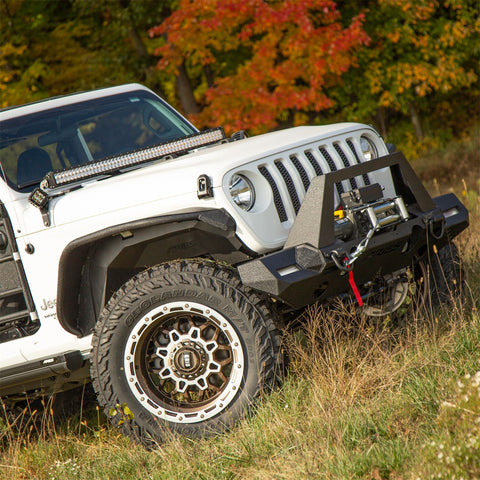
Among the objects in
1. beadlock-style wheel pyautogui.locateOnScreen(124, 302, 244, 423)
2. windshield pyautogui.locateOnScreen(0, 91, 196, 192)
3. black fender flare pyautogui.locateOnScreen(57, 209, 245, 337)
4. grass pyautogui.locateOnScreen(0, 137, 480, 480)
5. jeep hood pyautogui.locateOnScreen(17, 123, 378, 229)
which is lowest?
grass pyautogui.locateOnScreen(0, 137, 480, 480)

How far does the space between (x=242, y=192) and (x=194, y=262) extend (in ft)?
1.54

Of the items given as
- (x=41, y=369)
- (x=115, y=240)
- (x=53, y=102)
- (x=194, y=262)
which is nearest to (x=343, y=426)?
(x=194, y=262)

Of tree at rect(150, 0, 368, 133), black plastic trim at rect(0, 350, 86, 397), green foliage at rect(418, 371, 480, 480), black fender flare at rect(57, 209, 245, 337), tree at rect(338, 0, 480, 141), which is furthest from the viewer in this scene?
tree at rect(338, 0, 480, 141)

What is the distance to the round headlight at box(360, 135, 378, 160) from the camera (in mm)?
4477

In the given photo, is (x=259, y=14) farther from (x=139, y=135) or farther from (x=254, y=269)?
(x=254, y=269)

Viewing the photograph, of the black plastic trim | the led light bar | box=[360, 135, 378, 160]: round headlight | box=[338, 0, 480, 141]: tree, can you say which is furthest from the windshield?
box=[338, 0, 480, 141]: tree

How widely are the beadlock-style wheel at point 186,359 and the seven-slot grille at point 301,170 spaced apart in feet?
2.45

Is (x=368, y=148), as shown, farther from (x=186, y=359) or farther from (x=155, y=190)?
(x=186, y=359)

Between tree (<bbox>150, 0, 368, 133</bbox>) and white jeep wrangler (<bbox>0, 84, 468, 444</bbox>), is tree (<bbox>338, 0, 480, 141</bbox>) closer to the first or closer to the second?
tree (<bbox>150, 0, 368, 133</bbox>)

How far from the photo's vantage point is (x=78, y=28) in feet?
45.3

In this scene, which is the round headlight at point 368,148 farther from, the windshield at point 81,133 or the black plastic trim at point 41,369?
the black plastic trim at point 41,369

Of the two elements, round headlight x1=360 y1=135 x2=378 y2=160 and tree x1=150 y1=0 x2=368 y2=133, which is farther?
tree x1=150 y1=0 x2=368 y2=133

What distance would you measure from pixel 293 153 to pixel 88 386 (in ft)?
9.51

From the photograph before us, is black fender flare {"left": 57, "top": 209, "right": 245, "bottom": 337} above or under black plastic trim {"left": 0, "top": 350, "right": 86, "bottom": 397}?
above
